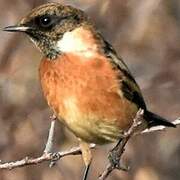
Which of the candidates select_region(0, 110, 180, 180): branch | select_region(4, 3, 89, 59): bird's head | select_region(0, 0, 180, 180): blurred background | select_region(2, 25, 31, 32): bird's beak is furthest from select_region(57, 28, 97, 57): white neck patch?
select_region(0, 0, 180, 180): blurred background

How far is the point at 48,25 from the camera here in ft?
22.7

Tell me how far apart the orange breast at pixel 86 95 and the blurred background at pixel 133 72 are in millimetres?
1772

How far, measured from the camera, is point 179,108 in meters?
9.63

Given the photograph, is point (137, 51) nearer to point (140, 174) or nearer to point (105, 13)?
point (105, 13)

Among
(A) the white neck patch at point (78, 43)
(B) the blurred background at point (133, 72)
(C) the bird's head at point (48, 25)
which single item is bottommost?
(B) the blurred background at point (133, 72)

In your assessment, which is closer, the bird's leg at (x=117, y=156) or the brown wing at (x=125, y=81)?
the bird's leg at (x=117, y=156)

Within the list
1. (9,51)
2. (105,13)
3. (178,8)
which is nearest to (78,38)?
(9,51)

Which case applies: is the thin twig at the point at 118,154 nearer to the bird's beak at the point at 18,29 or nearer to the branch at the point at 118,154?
the branch at the point at 118,154

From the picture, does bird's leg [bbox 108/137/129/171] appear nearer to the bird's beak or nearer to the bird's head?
the bird's head

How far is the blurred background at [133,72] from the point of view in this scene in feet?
28.5

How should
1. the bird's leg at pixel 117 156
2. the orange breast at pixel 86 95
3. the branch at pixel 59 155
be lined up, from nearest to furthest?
the branch at pixel 59 155 < the bird's leg at pixel 117 156 < the orange breast at pixel 86 95

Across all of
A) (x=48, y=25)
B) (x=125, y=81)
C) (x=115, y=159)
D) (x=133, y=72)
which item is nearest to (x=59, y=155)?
(x=115, y=159)

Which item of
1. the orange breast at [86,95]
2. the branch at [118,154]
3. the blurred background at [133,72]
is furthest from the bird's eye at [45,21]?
the blurred background at [133,72]

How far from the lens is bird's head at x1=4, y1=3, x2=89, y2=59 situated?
688cm
